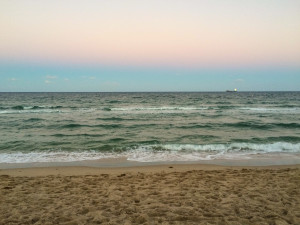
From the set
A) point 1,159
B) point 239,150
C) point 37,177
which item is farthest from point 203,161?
point 1,159

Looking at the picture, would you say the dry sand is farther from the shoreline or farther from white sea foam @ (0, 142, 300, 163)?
white sea foam @ (0, 142, 300, 163)

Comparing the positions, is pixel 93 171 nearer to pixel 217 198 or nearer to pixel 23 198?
pixel 23 198

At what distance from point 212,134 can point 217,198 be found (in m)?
10.4

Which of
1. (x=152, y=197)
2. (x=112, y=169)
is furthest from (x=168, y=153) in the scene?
(x=152, y=197)

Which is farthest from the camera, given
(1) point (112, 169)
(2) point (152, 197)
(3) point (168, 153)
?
(3) point (168, 153)

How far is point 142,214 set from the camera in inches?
175

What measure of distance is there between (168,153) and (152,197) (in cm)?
561

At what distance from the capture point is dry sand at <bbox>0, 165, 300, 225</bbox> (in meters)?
4.32

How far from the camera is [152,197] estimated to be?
5.30 m

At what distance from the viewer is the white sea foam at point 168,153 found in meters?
9.95

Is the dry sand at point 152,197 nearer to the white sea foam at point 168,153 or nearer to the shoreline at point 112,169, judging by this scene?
the shoreline at point 112,169

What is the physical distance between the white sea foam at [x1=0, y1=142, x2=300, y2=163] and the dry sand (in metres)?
2.12

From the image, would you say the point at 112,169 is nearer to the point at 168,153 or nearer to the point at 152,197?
the point at 168,153

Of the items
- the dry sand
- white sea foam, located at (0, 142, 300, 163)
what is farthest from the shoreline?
white sea foam, located at (0, 142, 300, 163)
